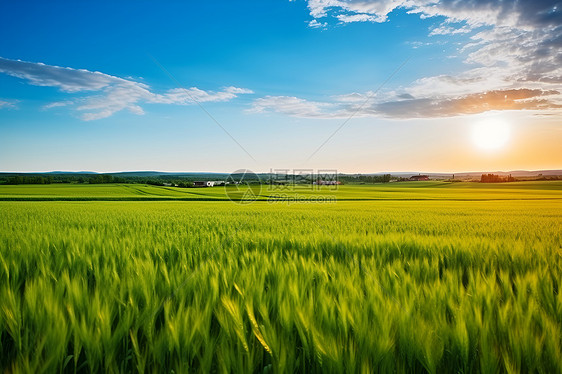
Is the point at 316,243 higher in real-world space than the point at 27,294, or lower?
lower

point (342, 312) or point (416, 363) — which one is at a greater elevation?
point (342, 312)

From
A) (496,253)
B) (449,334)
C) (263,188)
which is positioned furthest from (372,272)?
(263,188)

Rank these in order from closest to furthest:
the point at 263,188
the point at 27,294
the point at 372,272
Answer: the point at 27,294 → the point at 372,272 → the point at 263,188

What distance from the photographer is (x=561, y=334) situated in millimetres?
1658

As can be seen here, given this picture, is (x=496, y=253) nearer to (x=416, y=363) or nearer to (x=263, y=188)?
(x=416, y=363)

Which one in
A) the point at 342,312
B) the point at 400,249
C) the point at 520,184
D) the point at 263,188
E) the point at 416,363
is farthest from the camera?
the point at 520,184

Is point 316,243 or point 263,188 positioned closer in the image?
point 316,243

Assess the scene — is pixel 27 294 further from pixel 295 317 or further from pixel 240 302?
pixel 295 317

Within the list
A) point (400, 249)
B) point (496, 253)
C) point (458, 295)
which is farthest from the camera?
point (400, 249)

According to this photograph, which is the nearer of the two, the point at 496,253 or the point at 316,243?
the point at 496,253

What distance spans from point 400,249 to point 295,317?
3.37m

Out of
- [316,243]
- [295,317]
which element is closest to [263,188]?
[316,243]

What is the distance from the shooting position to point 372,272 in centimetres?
290

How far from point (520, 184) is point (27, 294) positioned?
68.1 m
